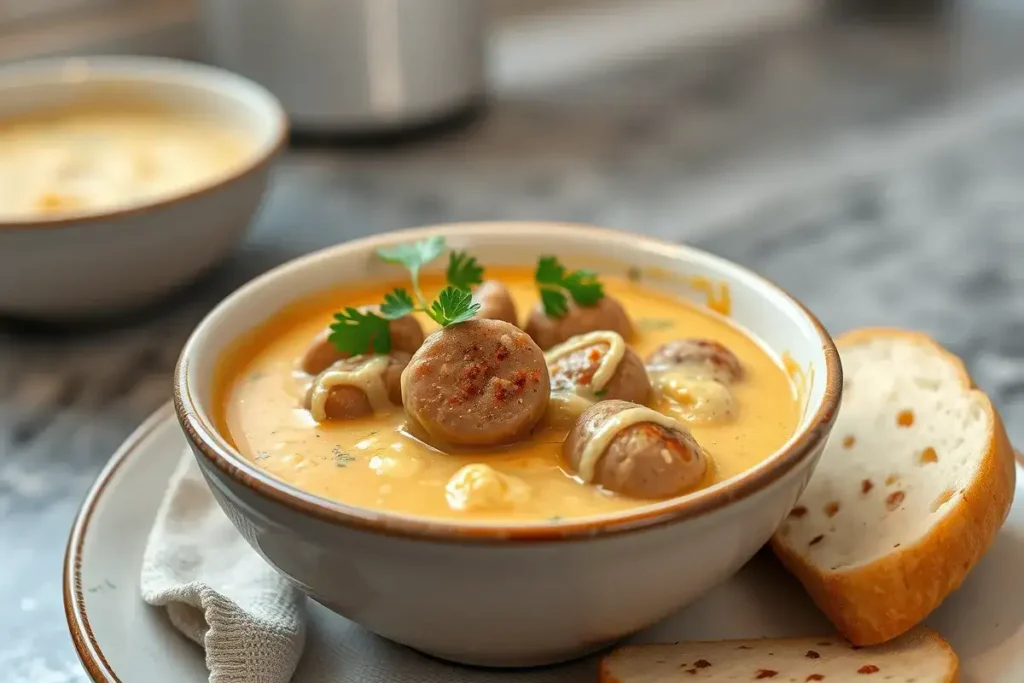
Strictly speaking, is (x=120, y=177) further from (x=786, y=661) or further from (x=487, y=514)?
(x=786, y=661)

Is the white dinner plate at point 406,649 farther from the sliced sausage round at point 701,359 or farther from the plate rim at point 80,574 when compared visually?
the sliced sausage round at point 701,359

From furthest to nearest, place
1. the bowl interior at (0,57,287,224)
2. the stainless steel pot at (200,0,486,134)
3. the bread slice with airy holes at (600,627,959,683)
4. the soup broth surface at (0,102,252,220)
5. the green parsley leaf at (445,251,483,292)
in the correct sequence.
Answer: the stainless steel pot at (200,0,486,134), the bowl interior at (0,57,287,224), the soup broth surface at (0,102,252,220), the green parsley leaf at (445,251,483,292), the bread slice with airy holes at (600,627,959,683)

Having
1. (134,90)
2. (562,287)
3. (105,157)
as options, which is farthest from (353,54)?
(562,287)

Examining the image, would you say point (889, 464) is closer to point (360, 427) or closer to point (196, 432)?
point (360, 427)

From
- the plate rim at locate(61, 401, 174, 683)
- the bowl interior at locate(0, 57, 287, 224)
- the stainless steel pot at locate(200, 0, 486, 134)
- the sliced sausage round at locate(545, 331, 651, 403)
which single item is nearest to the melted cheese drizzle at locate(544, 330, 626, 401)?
the sliced sausage round at locate(545, 331, 651, 403)

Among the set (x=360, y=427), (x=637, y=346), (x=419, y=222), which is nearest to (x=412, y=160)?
(x=419, y=222)

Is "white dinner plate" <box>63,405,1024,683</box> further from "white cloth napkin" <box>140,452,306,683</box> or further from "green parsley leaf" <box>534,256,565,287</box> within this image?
"green parsley leaf" <box>534,256,565,287</box>

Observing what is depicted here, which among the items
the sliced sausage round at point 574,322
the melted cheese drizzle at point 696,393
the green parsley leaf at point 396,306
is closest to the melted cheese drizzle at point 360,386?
the green parsley leaf at point 396,306
